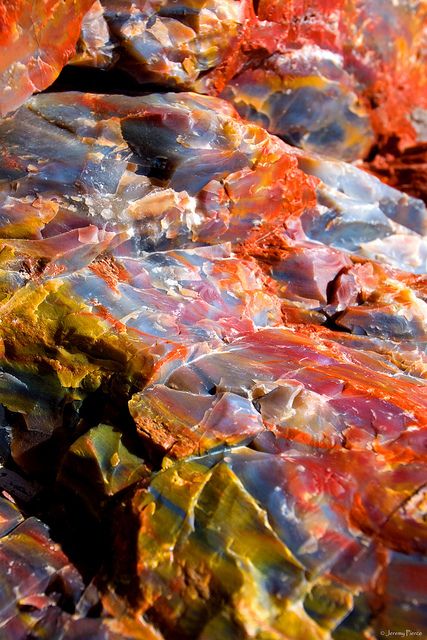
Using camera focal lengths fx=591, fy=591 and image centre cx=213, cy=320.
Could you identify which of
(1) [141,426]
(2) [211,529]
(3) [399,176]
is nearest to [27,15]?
(1) [141,426]

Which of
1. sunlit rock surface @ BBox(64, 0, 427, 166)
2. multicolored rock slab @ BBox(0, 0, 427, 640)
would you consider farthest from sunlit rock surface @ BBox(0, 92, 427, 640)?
sunlit rock surface @ BBox(64, 0, 427, 166)

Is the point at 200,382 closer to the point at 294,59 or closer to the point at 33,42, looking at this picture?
the point at 33,42

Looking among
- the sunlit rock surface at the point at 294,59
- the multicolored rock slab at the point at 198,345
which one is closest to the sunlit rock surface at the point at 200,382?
the multicolored rock slab at the point at 198,345

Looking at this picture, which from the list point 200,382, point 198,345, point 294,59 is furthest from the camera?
point 294,59

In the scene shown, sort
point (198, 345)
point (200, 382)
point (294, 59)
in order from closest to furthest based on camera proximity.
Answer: point (200, 382)
point (198, 345)
point (294, 59)

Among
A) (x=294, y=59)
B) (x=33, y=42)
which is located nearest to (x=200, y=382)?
(x=33, y=42)

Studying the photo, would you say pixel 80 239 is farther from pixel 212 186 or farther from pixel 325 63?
pixel 325 63

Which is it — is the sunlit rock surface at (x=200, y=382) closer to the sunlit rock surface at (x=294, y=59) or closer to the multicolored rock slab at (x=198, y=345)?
the multicolored rock slab at (x=198, y=345)

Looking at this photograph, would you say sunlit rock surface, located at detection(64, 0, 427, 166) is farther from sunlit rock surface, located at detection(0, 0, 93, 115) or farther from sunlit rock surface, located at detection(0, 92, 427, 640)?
sunlit rock surface, located at detection(0, 92, 427, 640)
